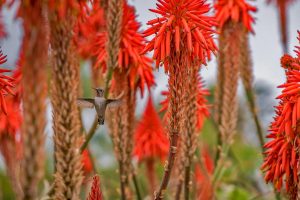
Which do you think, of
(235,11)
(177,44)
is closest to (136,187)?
(235,11)

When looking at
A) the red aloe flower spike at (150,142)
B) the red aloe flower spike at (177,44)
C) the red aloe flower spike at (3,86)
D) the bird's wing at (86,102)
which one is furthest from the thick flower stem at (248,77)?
the red aloe flower spike at (3,86)

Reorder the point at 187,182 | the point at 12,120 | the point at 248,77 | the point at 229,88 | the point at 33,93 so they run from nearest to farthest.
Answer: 1. the point at 33,93
2. the point at 187,182
3. the point at 12,120
4. the point at 229,88
5. the point at 248,77

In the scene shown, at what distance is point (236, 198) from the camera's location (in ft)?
17.4

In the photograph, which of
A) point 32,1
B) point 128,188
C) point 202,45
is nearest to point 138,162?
point 128,188

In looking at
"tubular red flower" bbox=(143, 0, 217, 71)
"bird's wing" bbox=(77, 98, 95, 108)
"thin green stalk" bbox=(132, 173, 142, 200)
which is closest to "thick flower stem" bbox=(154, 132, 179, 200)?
"tubular red flower" bbox=(143, 0, 217, 71)

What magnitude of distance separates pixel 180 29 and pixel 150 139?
191 cm

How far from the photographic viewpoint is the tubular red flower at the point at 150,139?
14.9ft

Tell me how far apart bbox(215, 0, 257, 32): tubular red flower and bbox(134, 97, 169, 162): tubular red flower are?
0.88m

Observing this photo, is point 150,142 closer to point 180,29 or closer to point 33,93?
point 180,29

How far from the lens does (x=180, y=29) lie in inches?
113

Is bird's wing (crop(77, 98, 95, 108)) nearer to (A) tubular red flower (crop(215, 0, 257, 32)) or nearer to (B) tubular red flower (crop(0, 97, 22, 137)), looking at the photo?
(B) tubular red flower (crop(0, 97, 22, 137))

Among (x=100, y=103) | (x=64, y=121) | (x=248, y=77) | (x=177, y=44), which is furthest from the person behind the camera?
(x=248, y=77)

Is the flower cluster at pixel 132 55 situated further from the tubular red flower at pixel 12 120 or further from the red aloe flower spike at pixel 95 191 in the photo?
the red aloe flower spike at pixel 95 191

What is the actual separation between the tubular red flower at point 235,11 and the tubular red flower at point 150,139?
0.88m
